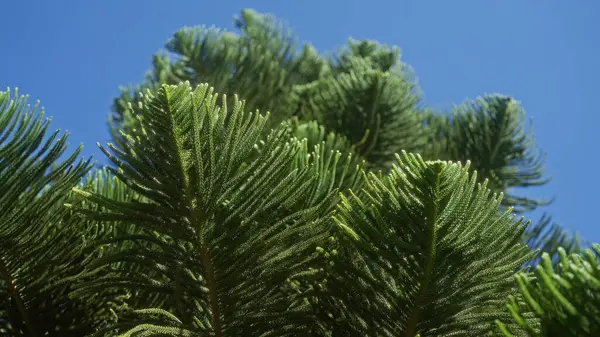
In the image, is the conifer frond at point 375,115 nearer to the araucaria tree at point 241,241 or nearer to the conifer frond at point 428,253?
the araucaria tree at point 241,241

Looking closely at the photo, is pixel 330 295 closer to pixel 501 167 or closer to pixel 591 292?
pixel 591 292

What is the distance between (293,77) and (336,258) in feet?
7.65

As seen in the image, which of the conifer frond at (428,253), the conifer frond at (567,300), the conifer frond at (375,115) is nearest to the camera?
the conifer frond at (567,300)

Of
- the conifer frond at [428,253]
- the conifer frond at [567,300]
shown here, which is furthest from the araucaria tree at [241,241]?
the conifer frond at [567,300]

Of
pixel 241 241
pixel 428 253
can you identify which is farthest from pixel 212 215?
pixel 428 253

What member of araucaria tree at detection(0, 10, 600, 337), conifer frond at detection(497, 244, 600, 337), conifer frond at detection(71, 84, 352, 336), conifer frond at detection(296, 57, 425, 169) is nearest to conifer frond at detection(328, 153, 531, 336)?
Result: araucaria tree at detection(0, 10, 600, 337)

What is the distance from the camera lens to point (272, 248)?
1538mm

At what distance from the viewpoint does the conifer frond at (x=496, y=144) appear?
3271 mm

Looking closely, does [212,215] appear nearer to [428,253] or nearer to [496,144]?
[428,253]

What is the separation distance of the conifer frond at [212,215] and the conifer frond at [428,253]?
0.14 m

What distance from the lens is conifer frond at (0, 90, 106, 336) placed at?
164 centimetres

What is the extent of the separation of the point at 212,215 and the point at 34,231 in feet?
1.38

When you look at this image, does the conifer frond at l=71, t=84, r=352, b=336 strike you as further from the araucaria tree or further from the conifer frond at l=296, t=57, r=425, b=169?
the conifer frond at l=296, t=57, r=425, b=169

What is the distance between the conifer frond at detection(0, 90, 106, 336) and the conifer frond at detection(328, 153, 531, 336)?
0.63 m
